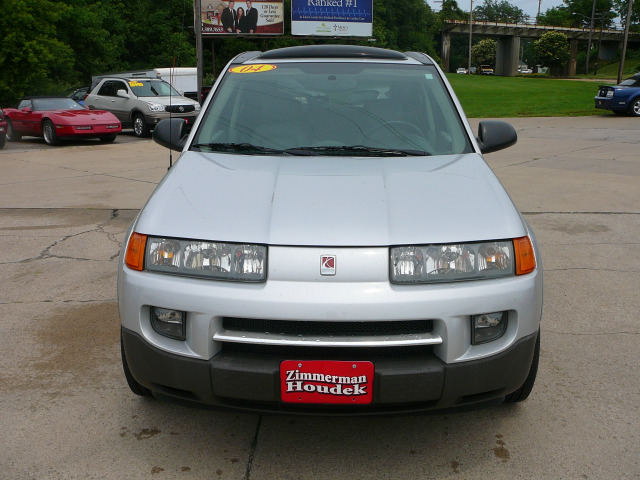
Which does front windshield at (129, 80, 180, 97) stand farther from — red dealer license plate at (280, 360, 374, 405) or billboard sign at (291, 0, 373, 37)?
billboard sign at (291, 0, 373, 37)

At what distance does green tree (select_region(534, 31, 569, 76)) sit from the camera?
287 feet

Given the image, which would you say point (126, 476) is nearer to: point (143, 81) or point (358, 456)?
point (358, 456)

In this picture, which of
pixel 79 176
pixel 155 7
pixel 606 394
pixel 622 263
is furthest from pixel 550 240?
pixel 155 7

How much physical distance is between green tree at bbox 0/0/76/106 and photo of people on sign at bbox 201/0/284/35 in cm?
919

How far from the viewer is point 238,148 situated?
143 inches

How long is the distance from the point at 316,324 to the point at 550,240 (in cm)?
466

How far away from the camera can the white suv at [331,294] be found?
2439mm

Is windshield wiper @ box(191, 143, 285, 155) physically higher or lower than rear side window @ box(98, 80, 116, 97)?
higher

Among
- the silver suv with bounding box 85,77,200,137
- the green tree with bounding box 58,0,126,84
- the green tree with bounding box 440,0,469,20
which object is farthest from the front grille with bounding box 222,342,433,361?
the green tree with bounding box 440,0,469,20

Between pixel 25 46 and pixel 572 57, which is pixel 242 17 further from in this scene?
pixel 572 57

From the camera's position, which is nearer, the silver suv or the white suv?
the white suv

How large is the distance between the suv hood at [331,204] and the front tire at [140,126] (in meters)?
16.3

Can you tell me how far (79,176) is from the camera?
11430mm

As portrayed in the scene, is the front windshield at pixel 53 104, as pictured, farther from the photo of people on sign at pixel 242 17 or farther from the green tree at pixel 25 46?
the photo of people on sign at pixel 242 17
